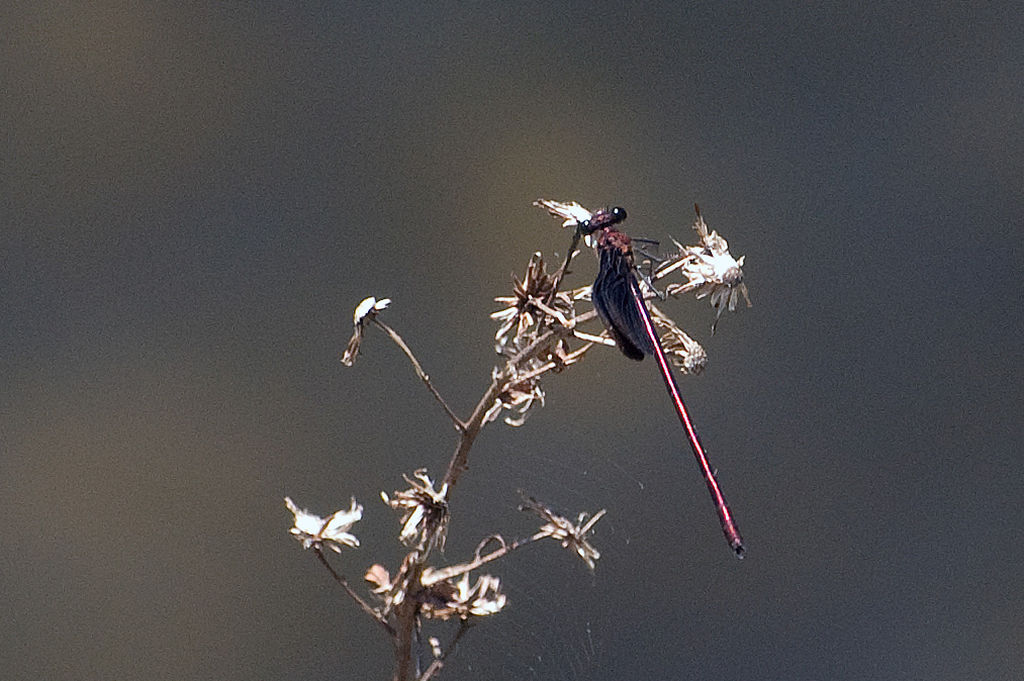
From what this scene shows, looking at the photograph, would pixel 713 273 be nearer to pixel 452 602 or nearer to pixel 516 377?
pixel 516 377

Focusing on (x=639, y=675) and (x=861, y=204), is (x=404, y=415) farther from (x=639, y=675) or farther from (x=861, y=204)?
(x=861, y=204)

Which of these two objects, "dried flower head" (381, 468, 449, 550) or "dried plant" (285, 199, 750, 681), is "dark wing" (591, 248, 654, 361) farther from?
"dried flower head" (381, 468, 449, 550)

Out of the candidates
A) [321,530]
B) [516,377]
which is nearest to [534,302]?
[516,377]

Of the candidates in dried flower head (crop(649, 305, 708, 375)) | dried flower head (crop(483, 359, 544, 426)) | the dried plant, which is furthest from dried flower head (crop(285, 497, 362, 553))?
dried flower head (crop(649, 305, 708, 375))

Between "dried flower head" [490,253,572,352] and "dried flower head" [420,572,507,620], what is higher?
"dried flower head" [490,253,572,352]

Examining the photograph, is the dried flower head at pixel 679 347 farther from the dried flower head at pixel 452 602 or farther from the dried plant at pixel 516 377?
the dried flower head at pixel 452 602

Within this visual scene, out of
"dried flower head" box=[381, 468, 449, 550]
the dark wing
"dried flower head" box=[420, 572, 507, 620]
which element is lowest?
"dried flower head" box=[420, 572, 507, 620]
